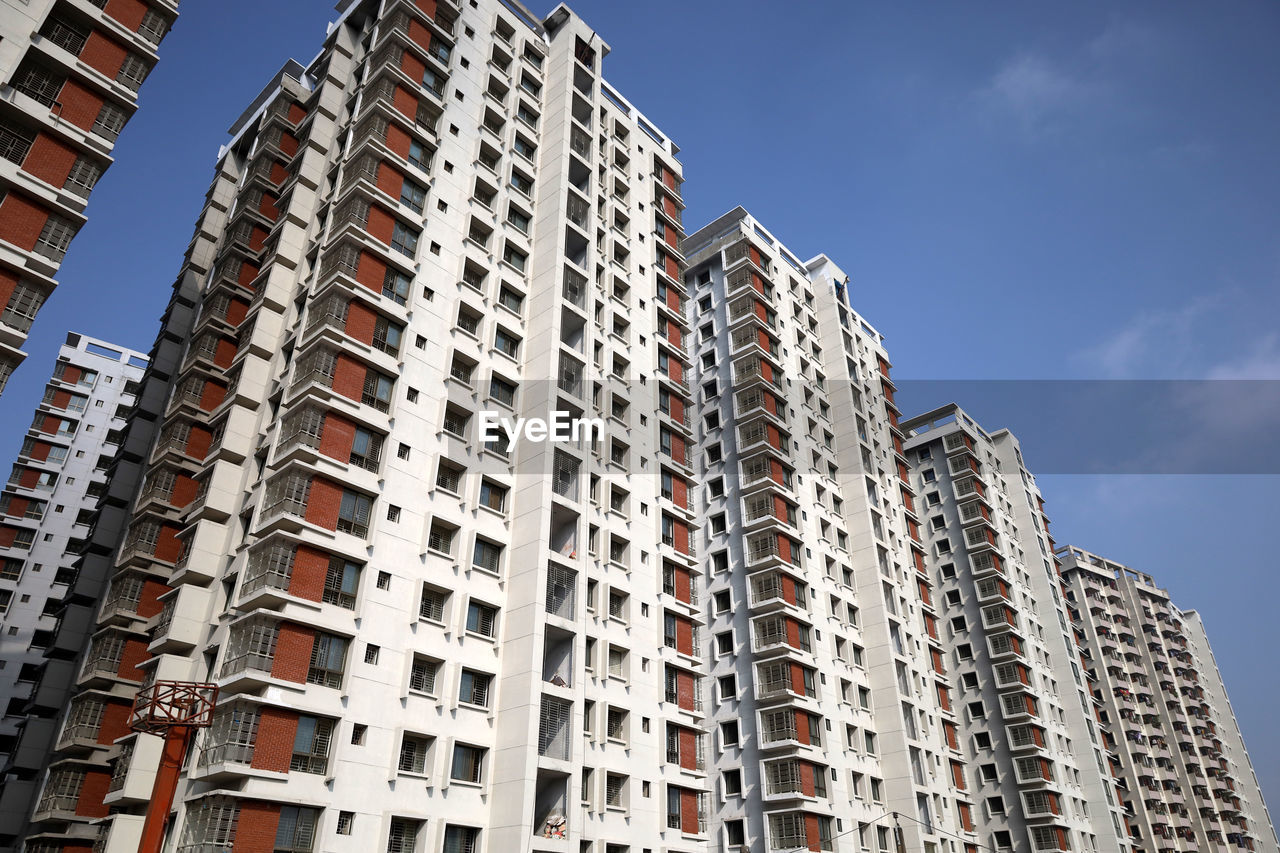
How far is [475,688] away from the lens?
120 ft

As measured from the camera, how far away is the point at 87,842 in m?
38.6

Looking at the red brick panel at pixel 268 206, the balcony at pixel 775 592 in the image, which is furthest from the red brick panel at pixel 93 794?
the balcony at pixel 775 592

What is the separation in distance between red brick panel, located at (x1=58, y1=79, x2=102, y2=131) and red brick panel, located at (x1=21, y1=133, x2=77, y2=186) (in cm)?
132

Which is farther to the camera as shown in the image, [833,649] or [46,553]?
[46,553]

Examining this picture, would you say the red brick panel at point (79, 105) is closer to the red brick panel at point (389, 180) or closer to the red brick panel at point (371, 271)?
the red brick panel at point (371, 271)

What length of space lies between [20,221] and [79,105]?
5914 mm

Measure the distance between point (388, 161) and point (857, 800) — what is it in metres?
45.3

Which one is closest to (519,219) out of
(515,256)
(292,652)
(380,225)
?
(515,256)

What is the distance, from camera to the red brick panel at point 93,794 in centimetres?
3916

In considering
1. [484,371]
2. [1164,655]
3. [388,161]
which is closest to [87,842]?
[484,371]

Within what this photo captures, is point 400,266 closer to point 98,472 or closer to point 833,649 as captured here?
point 833,649

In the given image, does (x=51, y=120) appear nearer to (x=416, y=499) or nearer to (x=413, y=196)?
(x=413, y=196)

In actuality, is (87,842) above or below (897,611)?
below

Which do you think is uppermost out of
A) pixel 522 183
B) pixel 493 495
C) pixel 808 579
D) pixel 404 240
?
pixel 522 183
